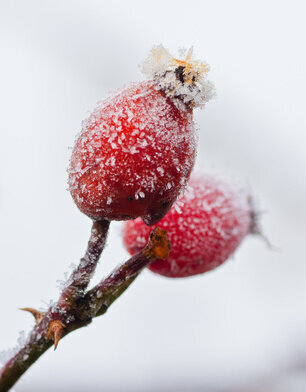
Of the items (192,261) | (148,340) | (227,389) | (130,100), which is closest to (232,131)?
(227,389)

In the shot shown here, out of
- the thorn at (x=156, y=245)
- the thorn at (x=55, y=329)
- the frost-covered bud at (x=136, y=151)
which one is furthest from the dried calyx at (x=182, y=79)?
the thorn at (x=55, y=329)

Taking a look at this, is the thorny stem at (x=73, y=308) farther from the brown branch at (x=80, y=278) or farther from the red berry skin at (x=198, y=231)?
the red berry skin at (x=198, y=231)

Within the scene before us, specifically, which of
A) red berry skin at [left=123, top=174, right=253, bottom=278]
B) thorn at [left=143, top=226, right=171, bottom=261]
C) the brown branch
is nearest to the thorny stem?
the brown branch

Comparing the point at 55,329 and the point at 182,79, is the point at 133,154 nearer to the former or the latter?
the point at 182,79

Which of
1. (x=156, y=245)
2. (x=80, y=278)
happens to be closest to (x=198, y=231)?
(x=156, y=245)

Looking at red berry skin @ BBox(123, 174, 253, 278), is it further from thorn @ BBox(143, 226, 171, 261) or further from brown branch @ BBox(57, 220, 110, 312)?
brown branch @ BBox(57, 220, 110, 312)

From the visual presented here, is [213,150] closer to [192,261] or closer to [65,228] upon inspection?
[65,228]
